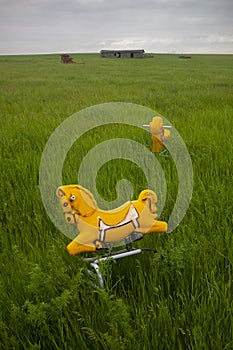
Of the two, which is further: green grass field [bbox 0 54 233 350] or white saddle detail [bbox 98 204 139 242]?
white saddle detail [bbox 98 204 139 242]

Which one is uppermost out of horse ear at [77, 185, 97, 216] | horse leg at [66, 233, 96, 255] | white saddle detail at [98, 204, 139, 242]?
horse ear at [77, 185, 97, 216]

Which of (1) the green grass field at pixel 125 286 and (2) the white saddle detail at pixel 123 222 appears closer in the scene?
(1) the green grass field at pixel 125 286

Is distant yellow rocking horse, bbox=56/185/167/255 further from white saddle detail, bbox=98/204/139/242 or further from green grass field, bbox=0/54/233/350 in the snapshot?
green grass field, bbox=0/54/233/350

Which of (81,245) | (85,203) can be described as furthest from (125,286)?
(85,203)

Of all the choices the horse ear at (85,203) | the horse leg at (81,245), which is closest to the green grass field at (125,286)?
the horse leg at (81,245)

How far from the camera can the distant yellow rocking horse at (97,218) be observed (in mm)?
1354

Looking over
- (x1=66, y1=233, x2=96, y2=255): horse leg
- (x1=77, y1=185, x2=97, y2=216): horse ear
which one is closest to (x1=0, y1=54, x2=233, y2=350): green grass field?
(x1=66, y1=233, x2=96, y2=255): horse leg

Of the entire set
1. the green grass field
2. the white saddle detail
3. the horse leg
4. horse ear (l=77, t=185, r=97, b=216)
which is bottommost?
the green grass field

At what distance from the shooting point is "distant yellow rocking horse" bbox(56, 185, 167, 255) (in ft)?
4.44

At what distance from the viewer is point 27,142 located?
404cm

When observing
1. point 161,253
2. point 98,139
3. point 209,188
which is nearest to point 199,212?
Answer: point 209,188

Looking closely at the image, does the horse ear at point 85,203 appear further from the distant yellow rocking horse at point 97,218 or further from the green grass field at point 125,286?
the green grass field at point 125,286

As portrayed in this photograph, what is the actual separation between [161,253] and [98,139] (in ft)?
8.29

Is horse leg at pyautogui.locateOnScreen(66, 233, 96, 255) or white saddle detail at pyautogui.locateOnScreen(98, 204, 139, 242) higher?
white saddle detail at pyautogui.locateOnScreen(98, 204, 139, 242)
